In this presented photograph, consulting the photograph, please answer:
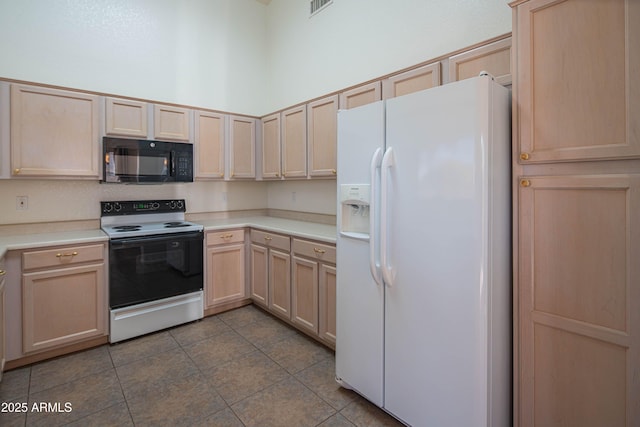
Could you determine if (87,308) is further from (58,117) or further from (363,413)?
(363,413)

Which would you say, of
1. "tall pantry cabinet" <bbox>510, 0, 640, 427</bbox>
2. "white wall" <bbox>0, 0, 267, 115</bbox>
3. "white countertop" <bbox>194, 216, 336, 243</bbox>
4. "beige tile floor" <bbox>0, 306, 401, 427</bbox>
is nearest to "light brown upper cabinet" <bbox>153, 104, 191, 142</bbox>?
"white wall" <bbox>0, 0, 267, 115</bbox>

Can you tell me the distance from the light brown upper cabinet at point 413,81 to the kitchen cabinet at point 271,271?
1491mm

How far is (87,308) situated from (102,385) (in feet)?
2.27

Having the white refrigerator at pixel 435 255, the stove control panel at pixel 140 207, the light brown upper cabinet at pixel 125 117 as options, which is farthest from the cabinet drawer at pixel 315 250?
the light brown upper cabinet at pixel 125 117

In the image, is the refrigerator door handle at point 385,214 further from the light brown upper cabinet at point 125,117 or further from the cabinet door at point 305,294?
the light brown upper cabinet at point 125,117

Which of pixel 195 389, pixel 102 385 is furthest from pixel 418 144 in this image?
pixel 102 385

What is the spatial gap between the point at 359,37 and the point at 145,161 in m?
2.31

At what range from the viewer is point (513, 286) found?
148cm

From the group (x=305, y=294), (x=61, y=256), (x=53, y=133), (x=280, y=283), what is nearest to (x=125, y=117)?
(x=53, y=133)

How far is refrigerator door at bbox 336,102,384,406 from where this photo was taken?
1.79m

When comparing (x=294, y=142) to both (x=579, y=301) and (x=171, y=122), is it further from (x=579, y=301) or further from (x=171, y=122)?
(x=579, y=301)

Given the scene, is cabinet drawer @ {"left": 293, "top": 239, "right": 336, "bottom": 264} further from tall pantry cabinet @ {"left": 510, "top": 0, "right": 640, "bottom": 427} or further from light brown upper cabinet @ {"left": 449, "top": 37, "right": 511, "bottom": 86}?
light brown upper cabinet @ {"left": 449, "top": 37, "right": 511, "bottom": 86}

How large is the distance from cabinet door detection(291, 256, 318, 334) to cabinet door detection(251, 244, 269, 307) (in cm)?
47

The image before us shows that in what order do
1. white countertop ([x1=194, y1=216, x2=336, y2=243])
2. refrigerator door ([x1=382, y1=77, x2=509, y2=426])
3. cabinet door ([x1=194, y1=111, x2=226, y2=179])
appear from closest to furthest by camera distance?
refrigerator door ([x1=382, y1=77, x2=509, y2=426])
white countertop ([x1=194, y1=216, x2=336, y2=243])
cabinet door ([x1=194, y1=111, x2=226, y2=179])
